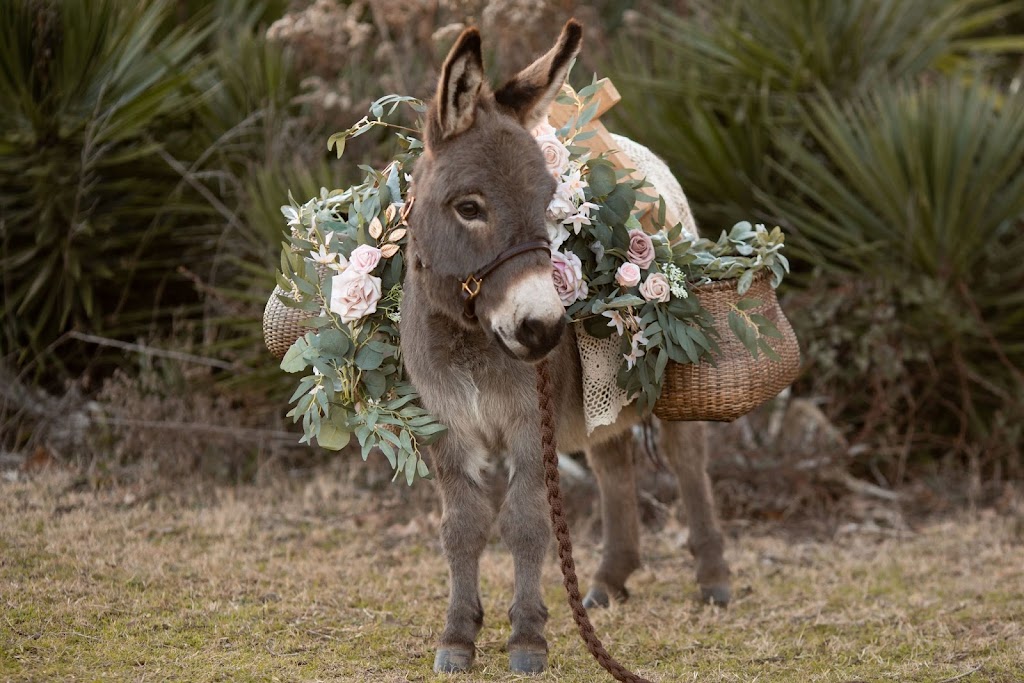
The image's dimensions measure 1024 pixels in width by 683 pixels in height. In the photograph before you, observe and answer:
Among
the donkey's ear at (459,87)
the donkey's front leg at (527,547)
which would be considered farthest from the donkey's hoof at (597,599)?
the donkey's ear at (459,87)

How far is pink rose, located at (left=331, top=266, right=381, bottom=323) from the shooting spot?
12.4 ft

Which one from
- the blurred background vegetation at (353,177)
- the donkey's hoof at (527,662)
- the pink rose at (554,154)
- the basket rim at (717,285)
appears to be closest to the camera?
the donkey's hoof at (527,662)

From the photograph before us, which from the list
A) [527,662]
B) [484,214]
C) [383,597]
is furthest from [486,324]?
[383,597]

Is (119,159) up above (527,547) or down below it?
above

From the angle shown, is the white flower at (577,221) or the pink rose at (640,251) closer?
the white flower at (577,221)

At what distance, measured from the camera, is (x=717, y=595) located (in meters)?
4.95

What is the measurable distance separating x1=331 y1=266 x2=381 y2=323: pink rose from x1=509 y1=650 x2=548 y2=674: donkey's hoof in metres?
1.23

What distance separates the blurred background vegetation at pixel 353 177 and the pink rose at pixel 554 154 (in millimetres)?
2829

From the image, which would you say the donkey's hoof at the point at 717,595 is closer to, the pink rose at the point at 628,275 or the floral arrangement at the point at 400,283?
the floral arrangement at the point at 400,283

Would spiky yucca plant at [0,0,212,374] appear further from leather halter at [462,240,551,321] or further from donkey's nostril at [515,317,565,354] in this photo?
donkey's nostril at [515,317,565,354]

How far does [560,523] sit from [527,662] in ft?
1.54

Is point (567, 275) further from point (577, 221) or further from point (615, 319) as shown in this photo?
point (615, 319)

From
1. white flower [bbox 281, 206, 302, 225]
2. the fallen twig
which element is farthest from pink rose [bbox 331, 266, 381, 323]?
the fallen twig

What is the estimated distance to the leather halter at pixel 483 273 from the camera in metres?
3.22
